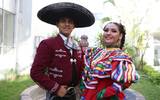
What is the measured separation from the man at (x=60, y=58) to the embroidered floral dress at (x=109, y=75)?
0.15 m

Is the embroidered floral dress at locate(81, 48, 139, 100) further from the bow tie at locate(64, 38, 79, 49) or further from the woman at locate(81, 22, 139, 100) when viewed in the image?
the bow tie at locate(64, 38, 79, 49)

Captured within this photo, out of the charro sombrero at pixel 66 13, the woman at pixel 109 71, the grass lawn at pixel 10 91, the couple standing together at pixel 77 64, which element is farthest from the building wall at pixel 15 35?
the woman at pixel 109 71

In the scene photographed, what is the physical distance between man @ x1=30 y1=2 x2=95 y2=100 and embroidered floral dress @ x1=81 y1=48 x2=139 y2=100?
0.15m

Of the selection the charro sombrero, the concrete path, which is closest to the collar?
the charro sombrero

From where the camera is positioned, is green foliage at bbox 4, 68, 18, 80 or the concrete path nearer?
the concrete path

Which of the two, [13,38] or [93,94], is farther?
[13,38]

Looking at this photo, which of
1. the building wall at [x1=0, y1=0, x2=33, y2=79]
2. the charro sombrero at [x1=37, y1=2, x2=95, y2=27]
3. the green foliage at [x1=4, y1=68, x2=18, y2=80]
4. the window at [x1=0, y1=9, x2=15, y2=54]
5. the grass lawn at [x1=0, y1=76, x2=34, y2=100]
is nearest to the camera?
the charro sombrero at [x1=37, y1=2, x2=95, y2=27]

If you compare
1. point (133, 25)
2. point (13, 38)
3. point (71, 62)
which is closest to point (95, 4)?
point (133, 25)

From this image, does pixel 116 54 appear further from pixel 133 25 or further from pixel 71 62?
pixel 133 25

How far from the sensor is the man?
294 cm

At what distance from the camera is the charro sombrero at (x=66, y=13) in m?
3.05

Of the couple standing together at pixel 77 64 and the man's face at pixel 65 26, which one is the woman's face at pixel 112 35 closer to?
the couple standing together at pixel 77 64

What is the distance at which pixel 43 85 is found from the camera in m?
2.95

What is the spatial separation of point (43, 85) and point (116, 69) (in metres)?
0.58
